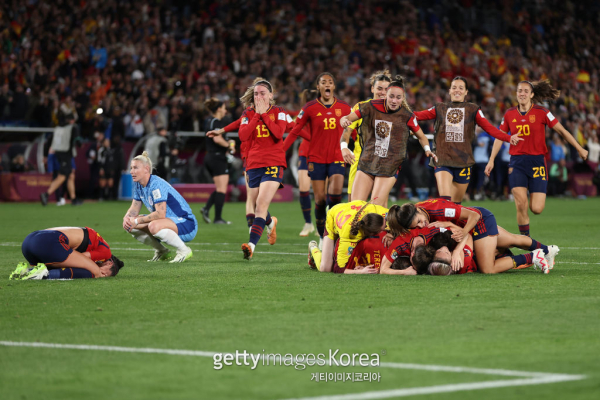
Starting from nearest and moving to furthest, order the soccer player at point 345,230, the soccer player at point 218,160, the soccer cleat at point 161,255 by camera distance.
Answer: the soccer player at point 345,230 < the soccer cleat at point 161,255 < the soccer player at point 218,160

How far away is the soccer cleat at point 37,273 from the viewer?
27.6 feet

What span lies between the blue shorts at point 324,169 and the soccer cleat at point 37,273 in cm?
530

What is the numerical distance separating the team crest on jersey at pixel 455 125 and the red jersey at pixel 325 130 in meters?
1.51

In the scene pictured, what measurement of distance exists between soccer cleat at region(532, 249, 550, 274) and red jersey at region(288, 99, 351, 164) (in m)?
4.32

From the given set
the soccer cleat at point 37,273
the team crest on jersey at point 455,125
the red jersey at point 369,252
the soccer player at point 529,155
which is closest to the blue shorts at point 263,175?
the team crest on jersey at point 455,125

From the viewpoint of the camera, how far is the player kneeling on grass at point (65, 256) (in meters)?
8.23

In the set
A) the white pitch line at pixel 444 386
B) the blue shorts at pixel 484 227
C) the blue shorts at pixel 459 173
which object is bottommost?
the white pitch line at pixel 444 386

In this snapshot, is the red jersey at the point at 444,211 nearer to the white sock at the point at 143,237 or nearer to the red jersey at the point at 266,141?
the red jersey at the point at 266,141

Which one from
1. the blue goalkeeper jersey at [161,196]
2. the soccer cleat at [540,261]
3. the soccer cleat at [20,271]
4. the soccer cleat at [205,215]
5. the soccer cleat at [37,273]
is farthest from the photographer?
the soccer cleat at [205,215]

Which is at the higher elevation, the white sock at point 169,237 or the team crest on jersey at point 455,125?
the team crest on jersey at point 455,125

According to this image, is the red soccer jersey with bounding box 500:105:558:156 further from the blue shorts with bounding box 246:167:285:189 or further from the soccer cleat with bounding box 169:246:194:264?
the soccer cleat with bounding box 169:246:194:264

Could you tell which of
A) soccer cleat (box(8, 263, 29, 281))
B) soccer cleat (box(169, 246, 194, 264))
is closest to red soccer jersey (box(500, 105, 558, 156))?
soccer cleat (box(169, 246, 194, 264))

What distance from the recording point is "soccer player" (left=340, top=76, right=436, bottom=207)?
10812mm

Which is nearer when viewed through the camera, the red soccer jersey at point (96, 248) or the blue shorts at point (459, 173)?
the red soccer jersey at point (96, 248)
